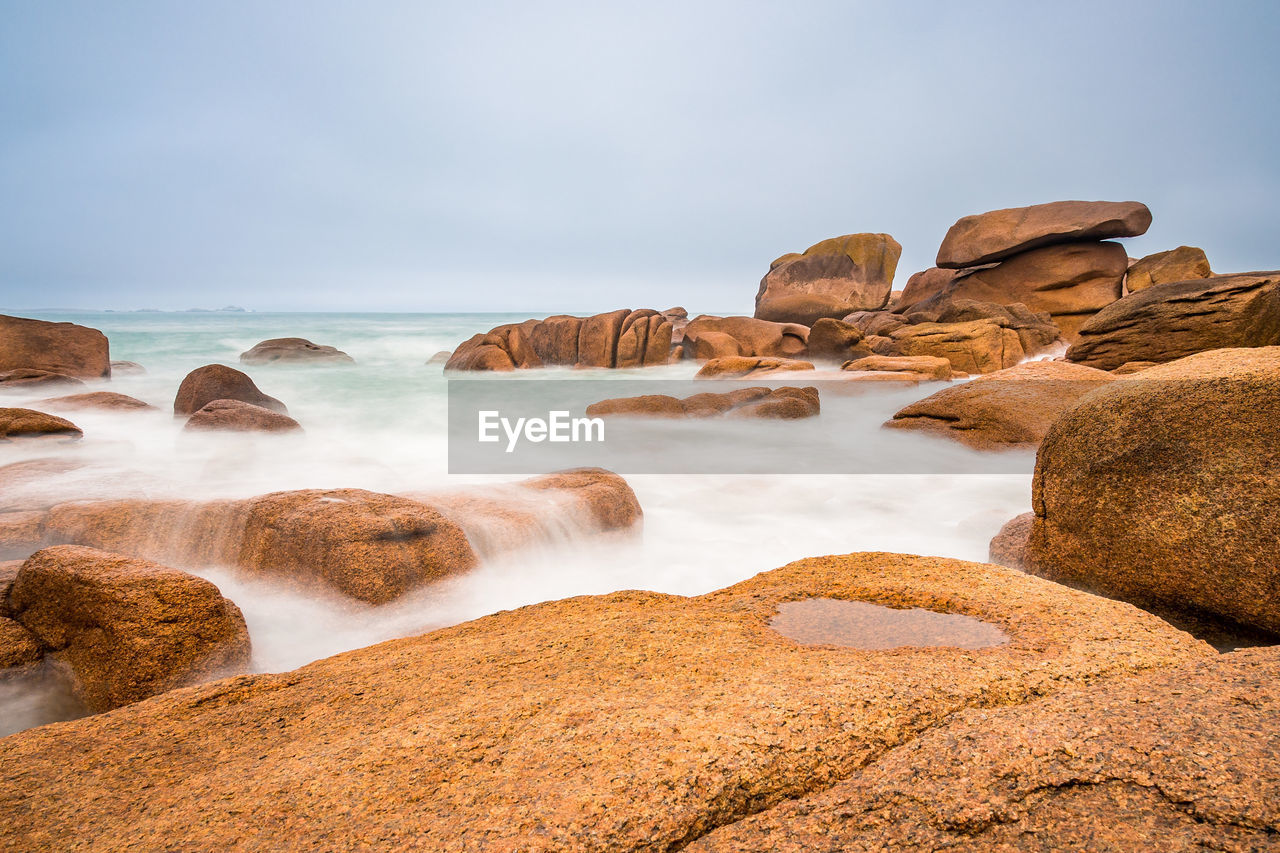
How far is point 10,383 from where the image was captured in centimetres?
1084

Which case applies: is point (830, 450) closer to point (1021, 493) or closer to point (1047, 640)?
point (1021, 493)

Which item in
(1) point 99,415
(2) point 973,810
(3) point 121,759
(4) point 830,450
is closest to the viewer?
(2) point 973,810

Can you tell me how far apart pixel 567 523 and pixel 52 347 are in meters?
13.0

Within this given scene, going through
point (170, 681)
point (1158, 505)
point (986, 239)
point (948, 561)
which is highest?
point (986, 239)

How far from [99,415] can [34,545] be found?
666 centimetres

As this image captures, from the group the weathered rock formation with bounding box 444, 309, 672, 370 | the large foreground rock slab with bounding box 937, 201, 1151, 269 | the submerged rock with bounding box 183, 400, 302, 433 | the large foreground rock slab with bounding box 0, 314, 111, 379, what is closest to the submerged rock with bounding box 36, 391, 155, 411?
the large foreground rock slab with bounding box 0, 314, 111, 379

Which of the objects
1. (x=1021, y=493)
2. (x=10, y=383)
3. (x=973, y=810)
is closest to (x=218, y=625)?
(x=973, y=810)

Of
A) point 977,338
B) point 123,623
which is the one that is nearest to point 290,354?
point 977,338

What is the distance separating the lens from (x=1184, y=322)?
9969 millimetres

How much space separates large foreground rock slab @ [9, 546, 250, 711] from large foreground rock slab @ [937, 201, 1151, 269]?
22658 millimetres

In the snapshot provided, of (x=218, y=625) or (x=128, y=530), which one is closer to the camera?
(x=218, y=625)

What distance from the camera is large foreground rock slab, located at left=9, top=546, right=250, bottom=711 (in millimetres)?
2693

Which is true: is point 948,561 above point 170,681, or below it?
above

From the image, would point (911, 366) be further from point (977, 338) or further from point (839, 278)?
point (839, 278)
